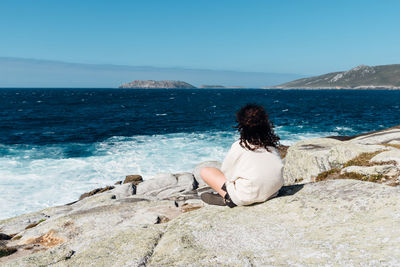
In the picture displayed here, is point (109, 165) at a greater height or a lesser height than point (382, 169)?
Answer: lesser

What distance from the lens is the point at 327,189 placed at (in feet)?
23.2

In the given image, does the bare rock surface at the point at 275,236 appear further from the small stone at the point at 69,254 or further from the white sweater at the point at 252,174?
the white sweater at the point at 252,174

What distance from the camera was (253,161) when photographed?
6395 mm

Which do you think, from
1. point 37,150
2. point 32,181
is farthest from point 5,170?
point 37,150

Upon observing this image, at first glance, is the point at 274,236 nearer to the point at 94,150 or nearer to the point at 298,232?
the point at 298,232

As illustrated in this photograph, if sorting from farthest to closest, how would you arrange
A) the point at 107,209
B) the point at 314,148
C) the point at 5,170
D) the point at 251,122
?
1. the point at 5,170
2. the point at 314,148
3. the point at 107,209
4. the point at 251,122

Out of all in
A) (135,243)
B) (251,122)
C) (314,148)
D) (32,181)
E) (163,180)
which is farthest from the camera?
(32,181)

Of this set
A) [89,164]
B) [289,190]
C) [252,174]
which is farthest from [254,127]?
[89,164]

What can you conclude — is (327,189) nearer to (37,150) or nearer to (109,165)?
(109,165)

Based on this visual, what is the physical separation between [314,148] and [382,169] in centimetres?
534

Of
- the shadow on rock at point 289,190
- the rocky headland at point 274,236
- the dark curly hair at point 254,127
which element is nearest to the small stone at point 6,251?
the rocky headland at point 274,236

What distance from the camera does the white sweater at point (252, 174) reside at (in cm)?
641

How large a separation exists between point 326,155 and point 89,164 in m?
24.0

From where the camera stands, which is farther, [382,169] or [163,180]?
[163,180]
